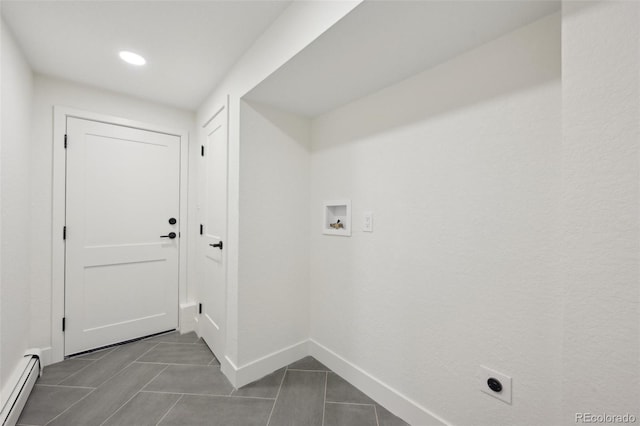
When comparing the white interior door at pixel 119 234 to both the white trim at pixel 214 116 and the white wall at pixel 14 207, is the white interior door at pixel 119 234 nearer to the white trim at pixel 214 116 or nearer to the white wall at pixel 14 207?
the white wall at pixel 14 207

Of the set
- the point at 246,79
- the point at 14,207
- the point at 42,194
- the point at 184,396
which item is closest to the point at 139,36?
the point at 246,79

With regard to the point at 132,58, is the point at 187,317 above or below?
below

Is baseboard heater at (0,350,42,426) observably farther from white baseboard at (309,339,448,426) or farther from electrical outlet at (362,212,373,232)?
electrical outlet at (362,212,373,232)

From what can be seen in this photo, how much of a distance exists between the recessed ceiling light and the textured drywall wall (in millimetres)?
805

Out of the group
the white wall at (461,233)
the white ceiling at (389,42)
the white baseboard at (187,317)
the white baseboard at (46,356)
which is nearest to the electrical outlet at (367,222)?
the white wall at (461,233)

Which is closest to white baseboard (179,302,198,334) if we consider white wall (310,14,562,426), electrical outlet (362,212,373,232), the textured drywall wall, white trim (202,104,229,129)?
the textured drywall wall

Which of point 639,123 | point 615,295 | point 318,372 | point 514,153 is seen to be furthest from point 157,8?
point 318,372

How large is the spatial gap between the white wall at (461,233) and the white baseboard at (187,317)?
1.66 meters

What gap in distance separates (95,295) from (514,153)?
125 inches

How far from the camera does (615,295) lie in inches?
28.2

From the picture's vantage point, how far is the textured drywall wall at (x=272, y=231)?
1.83 metres

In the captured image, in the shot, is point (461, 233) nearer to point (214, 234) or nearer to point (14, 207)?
point (214, 234)

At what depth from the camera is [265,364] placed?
1897mm

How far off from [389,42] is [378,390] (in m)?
1.99
